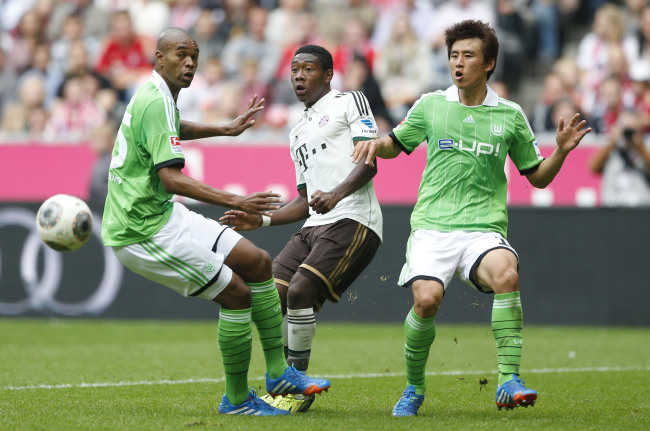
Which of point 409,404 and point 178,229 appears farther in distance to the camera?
point 409,404

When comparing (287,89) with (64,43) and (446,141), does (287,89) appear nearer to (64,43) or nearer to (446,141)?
(64,43)

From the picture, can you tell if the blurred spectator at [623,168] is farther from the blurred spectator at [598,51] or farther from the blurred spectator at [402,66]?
the blurred spectator at [402,66]

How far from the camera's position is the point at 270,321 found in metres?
6.38

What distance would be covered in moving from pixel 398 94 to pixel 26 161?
6049 millimetres

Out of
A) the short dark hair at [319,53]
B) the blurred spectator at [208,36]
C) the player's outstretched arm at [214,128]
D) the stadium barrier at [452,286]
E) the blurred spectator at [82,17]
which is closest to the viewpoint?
the player's outstretched arm at [214,128]

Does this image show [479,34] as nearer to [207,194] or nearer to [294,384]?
[207,194]

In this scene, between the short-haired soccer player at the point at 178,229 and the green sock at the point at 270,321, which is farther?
the green sock at the point at 270,321

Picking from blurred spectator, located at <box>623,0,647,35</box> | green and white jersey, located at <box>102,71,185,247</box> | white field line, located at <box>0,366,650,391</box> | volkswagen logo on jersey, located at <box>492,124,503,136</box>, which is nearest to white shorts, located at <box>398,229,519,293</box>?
volkswagen logo on jersey, located at <box>492,124,503,136</box>

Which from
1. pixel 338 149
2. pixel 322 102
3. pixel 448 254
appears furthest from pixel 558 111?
pixel 448 254

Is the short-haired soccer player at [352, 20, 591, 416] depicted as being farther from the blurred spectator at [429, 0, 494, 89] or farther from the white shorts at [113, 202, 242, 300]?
the blurred spectator at [429, 0, 494, 89]

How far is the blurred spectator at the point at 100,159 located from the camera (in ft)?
48.5

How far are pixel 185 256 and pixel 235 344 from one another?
2.26ft

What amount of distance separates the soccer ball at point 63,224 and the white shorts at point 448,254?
215 centimetres

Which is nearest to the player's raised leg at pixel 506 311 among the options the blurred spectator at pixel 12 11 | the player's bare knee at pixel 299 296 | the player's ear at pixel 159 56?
the player's bare knee at pixel 299 296
